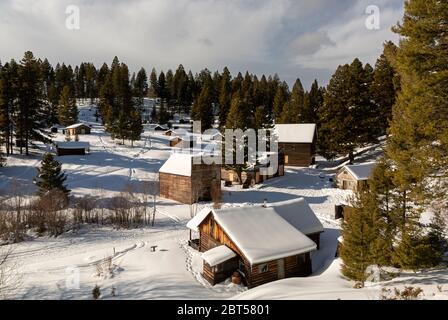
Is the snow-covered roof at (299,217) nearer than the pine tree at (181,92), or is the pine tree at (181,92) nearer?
the snow-covered roof at (299,217)

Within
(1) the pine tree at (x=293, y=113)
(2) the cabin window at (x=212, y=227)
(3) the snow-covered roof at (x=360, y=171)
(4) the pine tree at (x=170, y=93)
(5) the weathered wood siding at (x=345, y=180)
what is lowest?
(2) the cabin window at (x=212, y=227)

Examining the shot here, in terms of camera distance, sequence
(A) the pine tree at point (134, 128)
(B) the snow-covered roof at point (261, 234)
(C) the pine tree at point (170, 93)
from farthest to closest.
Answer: (C) the pine tree at point (170, 93), (A) the pine tree at point (134, 128), (B) the snow-covered roof at point (261, 234)

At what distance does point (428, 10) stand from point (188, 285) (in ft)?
55.6

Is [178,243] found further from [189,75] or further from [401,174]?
[189,75]

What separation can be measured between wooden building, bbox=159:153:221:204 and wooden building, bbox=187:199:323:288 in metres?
13.5

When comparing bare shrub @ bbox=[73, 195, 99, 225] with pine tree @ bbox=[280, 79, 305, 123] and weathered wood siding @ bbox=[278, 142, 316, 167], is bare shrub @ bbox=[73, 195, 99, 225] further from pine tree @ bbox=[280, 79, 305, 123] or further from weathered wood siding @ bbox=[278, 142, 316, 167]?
pine tree @ bbox=[280, 79, 305, 123]

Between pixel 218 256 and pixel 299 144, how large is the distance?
117ft

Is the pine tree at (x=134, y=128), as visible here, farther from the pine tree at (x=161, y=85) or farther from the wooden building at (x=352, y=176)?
the pine tree at (x=161, y=85)

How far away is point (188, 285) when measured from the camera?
17.3 m

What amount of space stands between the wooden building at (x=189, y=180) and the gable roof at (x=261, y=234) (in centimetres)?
1292

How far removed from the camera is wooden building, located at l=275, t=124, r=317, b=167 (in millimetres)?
50219

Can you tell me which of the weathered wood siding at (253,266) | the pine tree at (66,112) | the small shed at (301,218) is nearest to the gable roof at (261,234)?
the weathered wood siding at (253,266)

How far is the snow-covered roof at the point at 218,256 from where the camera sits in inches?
703
